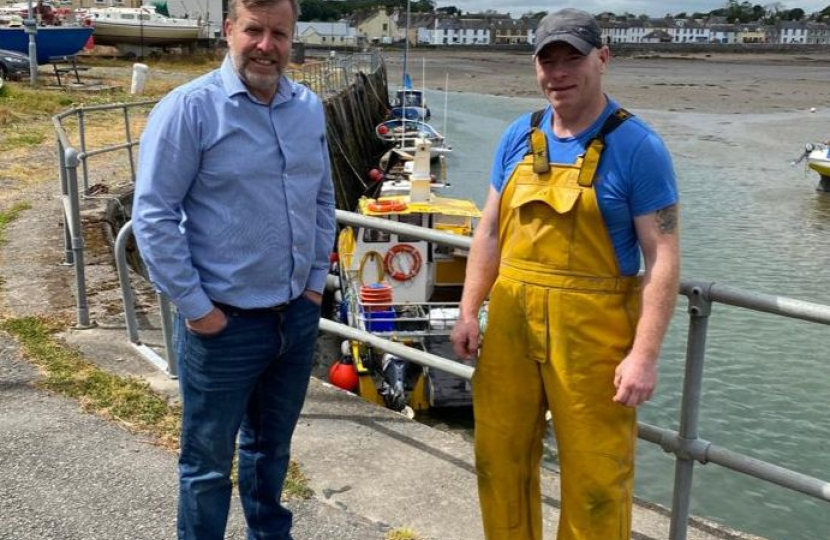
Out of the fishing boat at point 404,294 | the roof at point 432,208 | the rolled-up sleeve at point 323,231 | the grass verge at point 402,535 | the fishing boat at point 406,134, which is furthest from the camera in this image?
the fishing boat at point 406,134

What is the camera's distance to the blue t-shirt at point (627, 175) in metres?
2.38

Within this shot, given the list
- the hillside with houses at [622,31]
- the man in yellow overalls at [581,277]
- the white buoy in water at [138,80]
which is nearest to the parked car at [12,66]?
the white buoy in water at [138,80]

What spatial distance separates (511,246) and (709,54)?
A: 156 m

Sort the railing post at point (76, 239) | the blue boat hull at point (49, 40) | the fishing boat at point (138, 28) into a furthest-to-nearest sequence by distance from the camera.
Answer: the fishing boat at point (138, 28) < the blue boat hull at point (49, 40) < the railing post at point (76, 239)

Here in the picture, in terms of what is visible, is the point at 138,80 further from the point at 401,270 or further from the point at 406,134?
the point at 401,270

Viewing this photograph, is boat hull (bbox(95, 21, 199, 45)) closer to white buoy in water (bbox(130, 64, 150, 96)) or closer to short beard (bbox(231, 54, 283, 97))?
white buoy in water (bbox(130, 64, 150, 96))

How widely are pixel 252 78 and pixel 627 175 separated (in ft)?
3.57

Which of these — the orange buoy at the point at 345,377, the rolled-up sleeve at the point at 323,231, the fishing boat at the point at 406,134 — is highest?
the rolled-up sleeve at the point at 323,231

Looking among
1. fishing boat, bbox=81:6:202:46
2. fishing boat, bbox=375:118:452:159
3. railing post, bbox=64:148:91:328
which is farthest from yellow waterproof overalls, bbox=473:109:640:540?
fishing boat, bbox=81:6:202:46

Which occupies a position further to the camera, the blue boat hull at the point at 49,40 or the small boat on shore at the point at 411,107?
the small boat on shore at the point at 411,107

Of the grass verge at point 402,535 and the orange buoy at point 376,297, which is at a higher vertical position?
the grass verge at point 402,535

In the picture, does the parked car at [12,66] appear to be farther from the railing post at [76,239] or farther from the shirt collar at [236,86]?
the shirt collar at [236,86]

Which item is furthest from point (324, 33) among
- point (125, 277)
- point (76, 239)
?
point (125, 277)

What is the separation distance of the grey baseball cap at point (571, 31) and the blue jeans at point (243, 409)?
110cm
